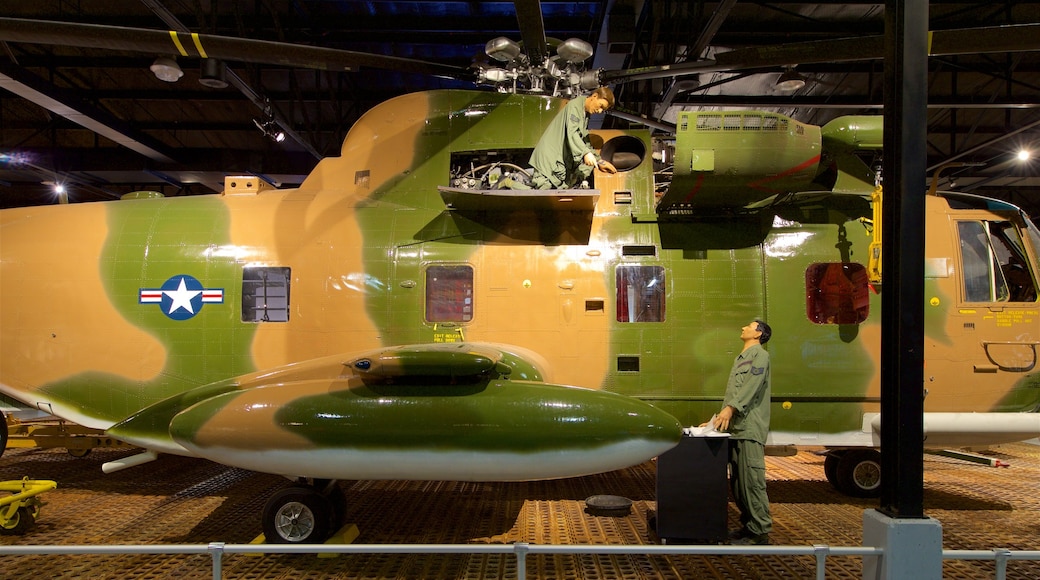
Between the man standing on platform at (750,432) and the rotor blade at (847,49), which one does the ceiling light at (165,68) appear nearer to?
the rotor blade at (847,49)

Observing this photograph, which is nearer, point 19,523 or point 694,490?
point 694,490

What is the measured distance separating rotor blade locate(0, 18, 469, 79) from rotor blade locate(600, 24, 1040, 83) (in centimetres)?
261

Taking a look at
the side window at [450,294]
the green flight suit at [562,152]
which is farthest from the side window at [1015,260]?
the side window at [450,294]

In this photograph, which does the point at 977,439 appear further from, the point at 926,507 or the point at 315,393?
the point at 315,393

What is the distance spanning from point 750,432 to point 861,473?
2.65 m

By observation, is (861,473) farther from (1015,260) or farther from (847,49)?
(847,49)

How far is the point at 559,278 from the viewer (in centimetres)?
590

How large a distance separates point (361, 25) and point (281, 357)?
764 cm

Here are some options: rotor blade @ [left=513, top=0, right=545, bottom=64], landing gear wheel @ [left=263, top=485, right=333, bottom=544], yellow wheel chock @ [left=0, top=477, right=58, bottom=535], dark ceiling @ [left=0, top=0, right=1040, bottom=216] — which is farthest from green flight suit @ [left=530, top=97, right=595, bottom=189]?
yellow wheel chock @ [left=0, top=477, right=58, bottom=535]

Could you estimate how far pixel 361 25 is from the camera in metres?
11.1

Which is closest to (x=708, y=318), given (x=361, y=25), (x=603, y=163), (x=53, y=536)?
(x=603, y=163)

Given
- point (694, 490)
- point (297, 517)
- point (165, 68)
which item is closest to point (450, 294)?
point (297, 517)

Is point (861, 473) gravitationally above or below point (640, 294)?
below

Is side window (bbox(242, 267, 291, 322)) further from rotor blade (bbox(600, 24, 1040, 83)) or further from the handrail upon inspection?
rotor blade (bbox(600, 24, 1040, 83))
